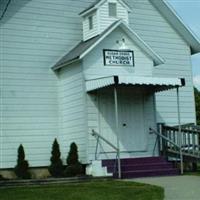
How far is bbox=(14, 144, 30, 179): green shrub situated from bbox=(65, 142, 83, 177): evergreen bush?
1.46 m

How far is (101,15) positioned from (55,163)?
5.79 metres

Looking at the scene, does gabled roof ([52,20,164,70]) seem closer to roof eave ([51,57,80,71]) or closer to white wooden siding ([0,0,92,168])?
roof eave ([51,57,80,71])

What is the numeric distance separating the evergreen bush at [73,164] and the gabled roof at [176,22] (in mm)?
7946

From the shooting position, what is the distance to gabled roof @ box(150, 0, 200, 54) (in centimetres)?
2222

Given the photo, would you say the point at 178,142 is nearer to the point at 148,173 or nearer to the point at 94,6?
the point at 148,173

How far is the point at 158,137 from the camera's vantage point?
65.5 feet

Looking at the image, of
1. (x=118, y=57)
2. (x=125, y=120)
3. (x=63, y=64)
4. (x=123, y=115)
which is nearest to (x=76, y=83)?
(x=63, y=64)

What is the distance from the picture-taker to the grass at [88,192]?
12.1 metres

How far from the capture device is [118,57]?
61.5 feet

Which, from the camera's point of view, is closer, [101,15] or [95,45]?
[95,45]

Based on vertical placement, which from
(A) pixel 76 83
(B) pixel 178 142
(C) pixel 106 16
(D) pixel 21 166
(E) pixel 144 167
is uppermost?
(C) pixel 106 16

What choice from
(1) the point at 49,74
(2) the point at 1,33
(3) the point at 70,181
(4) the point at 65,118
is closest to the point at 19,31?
(2) the point at 1,33

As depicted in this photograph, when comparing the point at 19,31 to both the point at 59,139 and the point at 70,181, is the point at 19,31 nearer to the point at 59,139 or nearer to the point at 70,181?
the point at 59,139

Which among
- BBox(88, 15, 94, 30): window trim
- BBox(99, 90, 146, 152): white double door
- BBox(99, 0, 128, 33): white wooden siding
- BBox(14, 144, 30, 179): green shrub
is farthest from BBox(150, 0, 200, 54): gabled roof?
BBox(14, 144, 30, 179): green shrub
